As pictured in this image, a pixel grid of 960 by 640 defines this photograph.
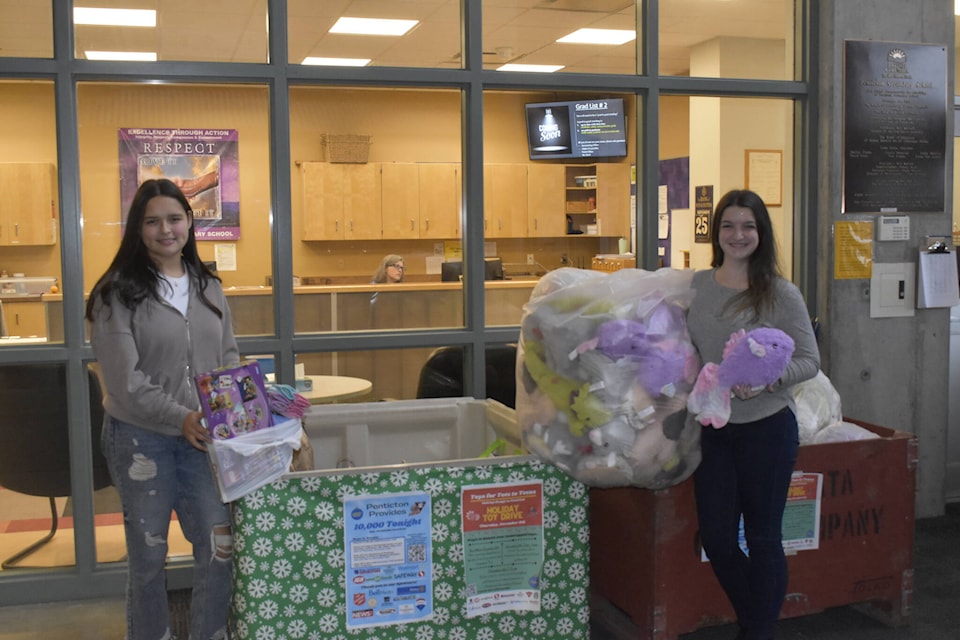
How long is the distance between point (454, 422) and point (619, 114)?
5.37ft

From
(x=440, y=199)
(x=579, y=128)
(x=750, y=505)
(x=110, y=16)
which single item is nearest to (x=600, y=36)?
(x=579, y=128)

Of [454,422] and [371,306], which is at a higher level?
[371,306]

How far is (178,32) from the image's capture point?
3785mm

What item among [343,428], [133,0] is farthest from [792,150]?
[133,0]

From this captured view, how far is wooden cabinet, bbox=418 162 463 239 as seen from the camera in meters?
4.04

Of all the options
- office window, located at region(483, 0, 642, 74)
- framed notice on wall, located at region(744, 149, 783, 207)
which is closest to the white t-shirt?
office window, located at region(483, 0, 642, 74)

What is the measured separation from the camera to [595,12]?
4215mm

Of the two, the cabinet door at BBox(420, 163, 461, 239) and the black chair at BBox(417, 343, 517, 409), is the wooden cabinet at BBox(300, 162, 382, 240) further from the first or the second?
the black chair at BBox(417, 343, 517, 409)

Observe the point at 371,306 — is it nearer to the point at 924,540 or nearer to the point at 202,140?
the point at 202,140

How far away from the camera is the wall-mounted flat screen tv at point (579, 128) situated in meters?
4.05

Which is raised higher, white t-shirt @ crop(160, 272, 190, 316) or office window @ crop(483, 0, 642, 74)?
office window @ crop(483, 0, 642, 74)

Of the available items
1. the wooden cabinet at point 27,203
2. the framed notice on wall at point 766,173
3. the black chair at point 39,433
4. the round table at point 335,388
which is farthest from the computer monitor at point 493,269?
the wooden cabinet at point 27,203

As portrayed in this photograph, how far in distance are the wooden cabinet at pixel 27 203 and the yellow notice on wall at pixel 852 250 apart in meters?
3.32

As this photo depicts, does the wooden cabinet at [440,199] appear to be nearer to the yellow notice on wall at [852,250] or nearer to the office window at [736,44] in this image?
the office window at [736,44]
